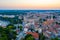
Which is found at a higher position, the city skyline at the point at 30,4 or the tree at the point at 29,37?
the city skyline at the point at 30,4

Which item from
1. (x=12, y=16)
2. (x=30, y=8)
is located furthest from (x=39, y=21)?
(x=12, y=16)

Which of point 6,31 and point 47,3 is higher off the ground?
point 47,3

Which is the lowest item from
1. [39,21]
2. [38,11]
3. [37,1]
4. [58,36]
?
[58,36]

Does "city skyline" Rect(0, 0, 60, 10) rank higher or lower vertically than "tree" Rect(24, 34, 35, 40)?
higher

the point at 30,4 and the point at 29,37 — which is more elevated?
the point at 30,4

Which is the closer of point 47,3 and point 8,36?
point 8,36

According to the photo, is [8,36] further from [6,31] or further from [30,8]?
[30,8]

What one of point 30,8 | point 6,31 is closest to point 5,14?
point 6,31

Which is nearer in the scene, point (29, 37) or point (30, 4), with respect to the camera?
point (29, 37)
